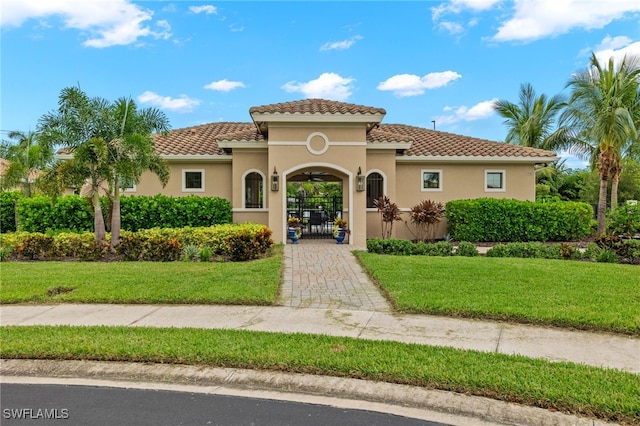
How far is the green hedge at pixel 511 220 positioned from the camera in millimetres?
16922

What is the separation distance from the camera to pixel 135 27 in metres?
13.4

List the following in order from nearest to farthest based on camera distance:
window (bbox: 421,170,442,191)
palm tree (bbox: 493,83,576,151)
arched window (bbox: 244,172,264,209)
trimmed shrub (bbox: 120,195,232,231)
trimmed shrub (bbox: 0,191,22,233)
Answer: trimmed shrub (bbox: 120,195,232,231), arched window (bbox: 244,172,264,209), window (bbox: 421,170,442,191), trimmed shrub (bbox: 0,191,22,233), palm tree (bbox: 493,83,576,151)

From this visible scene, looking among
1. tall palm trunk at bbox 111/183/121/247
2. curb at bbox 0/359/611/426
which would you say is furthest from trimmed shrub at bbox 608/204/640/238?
tall palm trunk at bbox 111/183/121/247

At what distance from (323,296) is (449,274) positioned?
3.29 metres

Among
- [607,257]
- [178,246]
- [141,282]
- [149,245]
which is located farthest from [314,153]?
[607,257]

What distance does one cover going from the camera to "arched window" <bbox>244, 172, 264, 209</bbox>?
17.7m

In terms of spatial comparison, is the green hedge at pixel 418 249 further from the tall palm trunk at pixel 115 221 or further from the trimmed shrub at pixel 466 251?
the tall palm trunk at pixel 115 221

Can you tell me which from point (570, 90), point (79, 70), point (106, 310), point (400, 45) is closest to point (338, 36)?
point (400, 45)

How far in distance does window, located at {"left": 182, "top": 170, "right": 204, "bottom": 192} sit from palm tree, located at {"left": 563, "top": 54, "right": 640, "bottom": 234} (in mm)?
17105

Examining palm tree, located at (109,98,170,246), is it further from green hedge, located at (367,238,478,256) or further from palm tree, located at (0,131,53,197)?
green hedge, located at (367,238,478,256)

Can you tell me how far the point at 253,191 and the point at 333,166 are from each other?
4040 mm

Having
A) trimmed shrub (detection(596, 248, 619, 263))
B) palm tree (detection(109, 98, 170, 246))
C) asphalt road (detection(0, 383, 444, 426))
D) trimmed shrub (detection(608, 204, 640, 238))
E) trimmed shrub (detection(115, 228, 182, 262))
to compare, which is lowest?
asphalt road (detection(0, 383, 444, 426))

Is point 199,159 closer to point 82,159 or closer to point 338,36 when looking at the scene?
point 82,159

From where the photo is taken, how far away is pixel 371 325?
6395 mm
